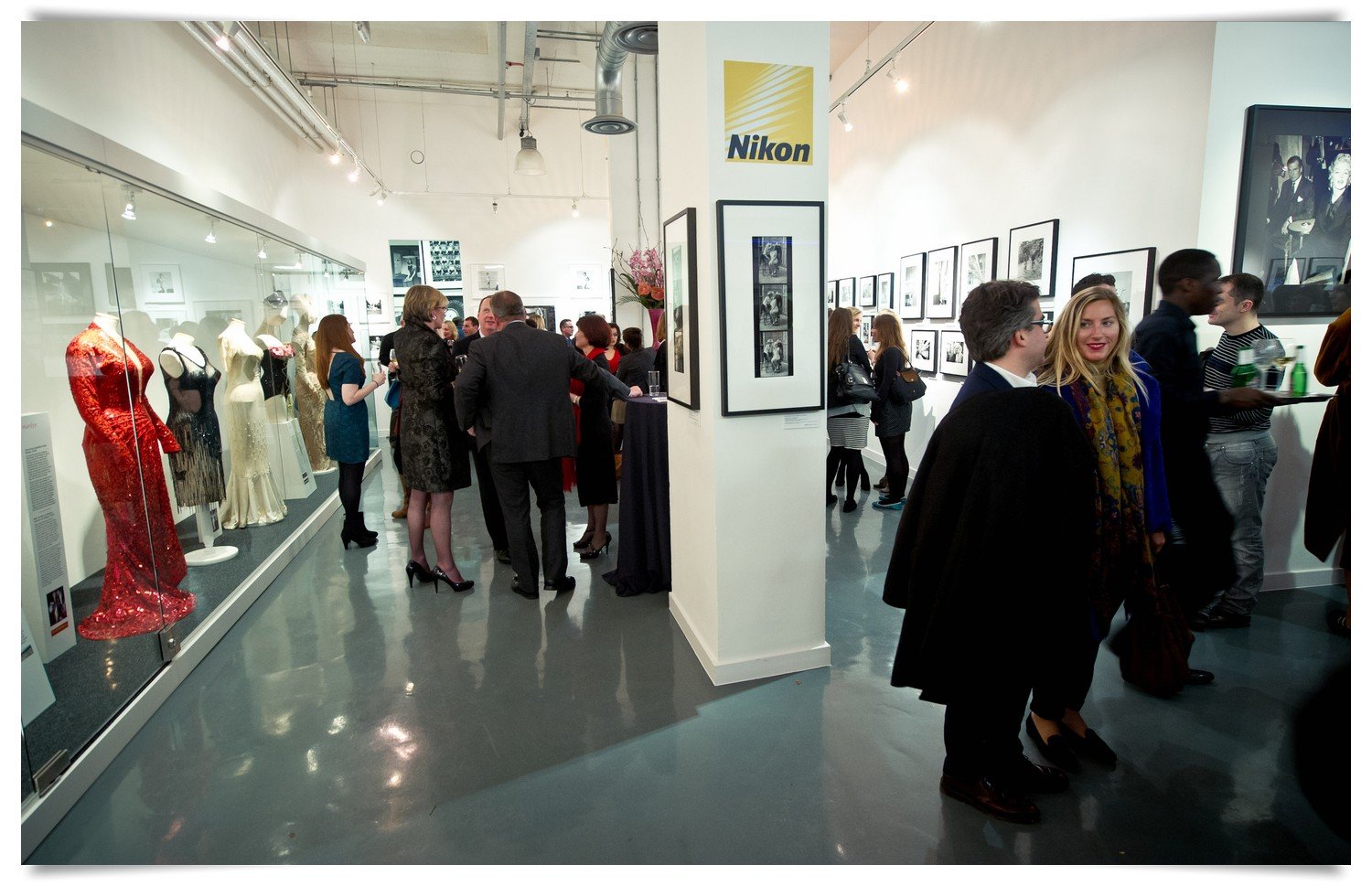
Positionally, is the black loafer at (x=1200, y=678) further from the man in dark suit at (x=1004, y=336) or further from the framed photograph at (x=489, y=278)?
the framed photograph at (x=489, y=278)

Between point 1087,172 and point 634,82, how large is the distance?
15.3 feet

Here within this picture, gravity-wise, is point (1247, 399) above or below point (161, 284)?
below

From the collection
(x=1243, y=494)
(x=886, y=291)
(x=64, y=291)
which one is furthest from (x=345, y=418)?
(x=886, y=291)

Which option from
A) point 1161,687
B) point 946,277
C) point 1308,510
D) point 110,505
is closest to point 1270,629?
point 1308,510

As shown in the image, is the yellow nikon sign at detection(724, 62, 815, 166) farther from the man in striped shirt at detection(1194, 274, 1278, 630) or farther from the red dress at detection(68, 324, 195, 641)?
the red dress at detection(68, 324, 195, 641)

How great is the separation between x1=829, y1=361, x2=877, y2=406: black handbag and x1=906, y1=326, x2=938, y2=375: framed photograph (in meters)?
1.47

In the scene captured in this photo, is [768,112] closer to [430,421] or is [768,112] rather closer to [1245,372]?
[1245,372]

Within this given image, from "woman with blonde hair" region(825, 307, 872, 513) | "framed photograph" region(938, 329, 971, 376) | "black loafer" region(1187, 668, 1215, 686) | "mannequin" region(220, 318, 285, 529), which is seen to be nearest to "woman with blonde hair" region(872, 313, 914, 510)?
"woman with blonde hair" region(825, 307, 872, 513)

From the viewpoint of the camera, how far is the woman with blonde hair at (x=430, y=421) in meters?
3.89

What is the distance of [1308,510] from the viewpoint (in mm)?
3014

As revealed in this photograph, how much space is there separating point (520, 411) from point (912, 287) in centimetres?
453

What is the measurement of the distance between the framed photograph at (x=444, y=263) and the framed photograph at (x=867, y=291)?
6.29m

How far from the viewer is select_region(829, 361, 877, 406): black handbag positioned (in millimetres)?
5207

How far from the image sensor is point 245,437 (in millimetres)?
4656
